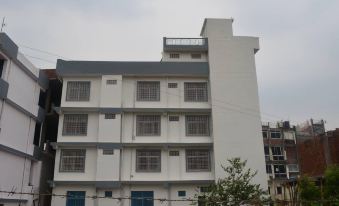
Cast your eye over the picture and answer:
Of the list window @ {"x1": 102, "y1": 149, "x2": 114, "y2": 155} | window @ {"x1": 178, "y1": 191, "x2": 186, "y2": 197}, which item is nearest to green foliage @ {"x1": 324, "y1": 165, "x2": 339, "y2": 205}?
window @ {"x1": 178, "y1": 191, "x2": 186, "y2": 197}

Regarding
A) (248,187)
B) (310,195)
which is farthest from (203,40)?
(310,195)

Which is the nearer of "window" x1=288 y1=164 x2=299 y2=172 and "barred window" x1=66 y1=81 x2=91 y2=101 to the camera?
"barred window" x1=66 y1=81 x2=91 y2=101

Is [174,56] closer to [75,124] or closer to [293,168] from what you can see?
[75,124]

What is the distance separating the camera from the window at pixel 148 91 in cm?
2259

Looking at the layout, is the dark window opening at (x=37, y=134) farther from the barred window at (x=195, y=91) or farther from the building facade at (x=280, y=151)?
the building facade at (x=280, y=151)

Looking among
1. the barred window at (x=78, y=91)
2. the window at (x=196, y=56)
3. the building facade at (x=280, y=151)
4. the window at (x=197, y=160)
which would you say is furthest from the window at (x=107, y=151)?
the building facade at (x=280, y=151)

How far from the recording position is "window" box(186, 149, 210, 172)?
71.3 ft

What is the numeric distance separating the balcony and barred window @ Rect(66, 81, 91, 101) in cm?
575

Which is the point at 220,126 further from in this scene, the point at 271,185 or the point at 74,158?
the point at 271,185

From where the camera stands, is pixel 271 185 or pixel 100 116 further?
pixel 271 185

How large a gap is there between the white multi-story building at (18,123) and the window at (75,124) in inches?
64.9

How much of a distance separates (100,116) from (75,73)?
10.5 feet

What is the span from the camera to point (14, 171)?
18875 millimetres

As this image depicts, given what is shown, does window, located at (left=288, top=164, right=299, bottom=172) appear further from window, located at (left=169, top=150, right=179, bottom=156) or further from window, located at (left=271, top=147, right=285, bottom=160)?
window, located at (left=169, top=150, right=179, bottom=156)
